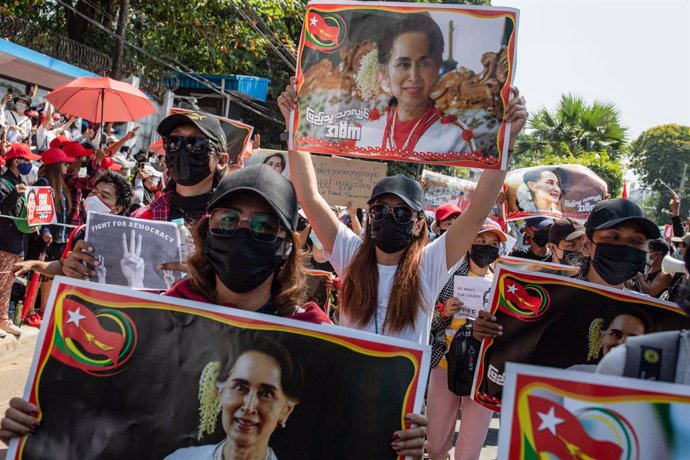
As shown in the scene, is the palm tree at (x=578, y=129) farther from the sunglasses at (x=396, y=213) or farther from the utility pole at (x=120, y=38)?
the sunglasses at (x=396, y=213)

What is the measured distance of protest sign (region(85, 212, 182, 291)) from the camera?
320cm

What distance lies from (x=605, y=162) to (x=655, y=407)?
28896 millimetres

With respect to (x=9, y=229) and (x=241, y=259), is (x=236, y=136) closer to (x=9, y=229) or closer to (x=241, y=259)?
(x=9, y=229)

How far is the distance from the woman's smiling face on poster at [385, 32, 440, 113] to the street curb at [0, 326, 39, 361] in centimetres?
575

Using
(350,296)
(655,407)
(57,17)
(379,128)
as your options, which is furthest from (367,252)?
(57,17)

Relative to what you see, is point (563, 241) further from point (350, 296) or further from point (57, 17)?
point (57, 17)

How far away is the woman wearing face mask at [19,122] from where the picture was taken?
39.9ft

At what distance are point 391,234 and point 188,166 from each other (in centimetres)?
104

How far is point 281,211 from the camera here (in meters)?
2.51

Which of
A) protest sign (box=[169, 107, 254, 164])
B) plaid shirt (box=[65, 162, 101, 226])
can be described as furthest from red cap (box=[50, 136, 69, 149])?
protest sign (box=[169, 107, 254, 164])

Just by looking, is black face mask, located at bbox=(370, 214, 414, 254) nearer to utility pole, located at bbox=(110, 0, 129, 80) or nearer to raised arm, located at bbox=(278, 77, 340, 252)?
raised arm, located at bbox=(278, 77, 340, 252)

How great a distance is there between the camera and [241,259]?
8.14 feet

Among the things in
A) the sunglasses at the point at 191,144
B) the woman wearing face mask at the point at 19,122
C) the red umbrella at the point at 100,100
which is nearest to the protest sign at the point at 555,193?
the sunglasses at the point at 191,144

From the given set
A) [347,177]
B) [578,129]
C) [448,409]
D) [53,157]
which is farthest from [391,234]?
[578,129]
